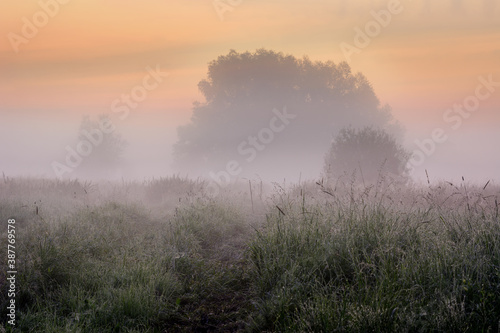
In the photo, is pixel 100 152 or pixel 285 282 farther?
pixel 100 152

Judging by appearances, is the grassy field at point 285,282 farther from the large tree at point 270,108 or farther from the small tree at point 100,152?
the small tree at point 100,152

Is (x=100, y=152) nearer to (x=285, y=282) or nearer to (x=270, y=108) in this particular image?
(x=270, y=108)

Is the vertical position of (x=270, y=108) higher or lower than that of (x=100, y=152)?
higher

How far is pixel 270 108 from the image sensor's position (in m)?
31.1

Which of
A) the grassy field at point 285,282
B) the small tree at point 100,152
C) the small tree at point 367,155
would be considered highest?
the small tree at point 100,152

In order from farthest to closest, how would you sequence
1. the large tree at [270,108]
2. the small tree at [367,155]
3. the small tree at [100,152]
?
the small tree at [100,152] → the large tree at [270,108] → the small tree at [367,155]

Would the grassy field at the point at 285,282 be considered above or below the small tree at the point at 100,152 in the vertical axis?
below

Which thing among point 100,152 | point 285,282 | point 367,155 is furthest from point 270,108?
point 285,282

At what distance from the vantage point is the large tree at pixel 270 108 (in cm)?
3102

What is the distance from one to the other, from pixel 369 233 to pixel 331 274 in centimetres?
88

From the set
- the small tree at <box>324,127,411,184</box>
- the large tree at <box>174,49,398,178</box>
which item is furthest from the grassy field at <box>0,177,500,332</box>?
the large tree at <box>174,49,398,178</box>

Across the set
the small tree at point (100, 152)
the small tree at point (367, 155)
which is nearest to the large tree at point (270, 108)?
the small tree at point (100, 152)

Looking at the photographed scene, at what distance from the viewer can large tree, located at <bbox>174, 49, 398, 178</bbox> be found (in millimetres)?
31016

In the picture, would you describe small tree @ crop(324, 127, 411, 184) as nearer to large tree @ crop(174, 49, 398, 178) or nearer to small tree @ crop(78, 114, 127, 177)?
large tree @ crop(174, 49, 398, 178)
